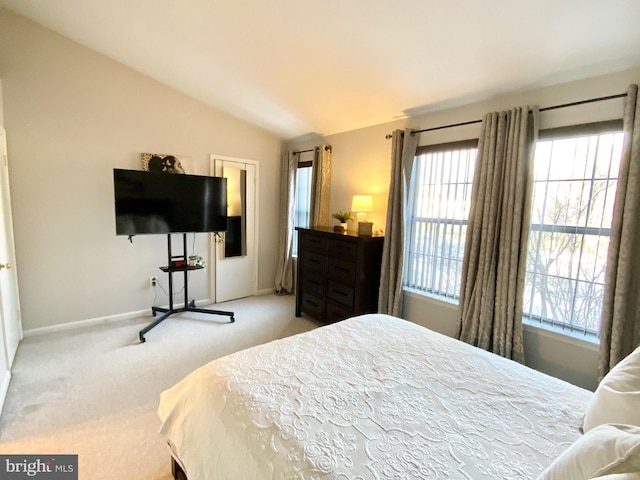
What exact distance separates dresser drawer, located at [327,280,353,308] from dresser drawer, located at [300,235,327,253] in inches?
16.2

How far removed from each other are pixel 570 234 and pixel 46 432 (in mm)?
3743

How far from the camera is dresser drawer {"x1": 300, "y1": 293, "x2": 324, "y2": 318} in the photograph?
3652mm

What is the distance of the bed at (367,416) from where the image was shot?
0.95 metres

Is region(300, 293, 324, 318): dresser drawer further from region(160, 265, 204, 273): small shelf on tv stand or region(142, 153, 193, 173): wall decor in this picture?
region(142, 153, 193, 173): wall decor

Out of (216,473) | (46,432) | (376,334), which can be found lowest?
(46,432)

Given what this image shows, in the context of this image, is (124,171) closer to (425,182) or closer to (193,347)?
(193,347)

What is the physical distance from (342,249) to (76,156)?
3.00 meters

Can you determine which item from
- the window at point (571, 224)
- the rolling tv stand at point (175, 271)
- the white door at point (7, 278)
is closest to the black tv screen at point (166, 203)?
the rolling tv stand at point (175, 271)

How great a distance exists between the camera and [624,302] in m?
1.87

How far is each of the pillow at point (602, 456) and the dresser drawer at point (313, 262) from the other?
111 inches

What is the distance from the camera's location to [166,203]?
3.30 m

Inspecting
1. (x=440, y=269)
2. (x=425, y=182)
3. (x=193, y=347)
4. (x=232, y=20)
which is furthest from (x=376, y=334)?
(x=232, y=20)

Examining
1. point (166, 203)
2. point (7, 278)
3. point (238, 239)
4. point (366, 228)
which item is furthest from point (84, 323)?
point (366, 228)

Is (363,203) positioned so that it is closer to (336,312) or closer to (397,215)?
(397,215)
